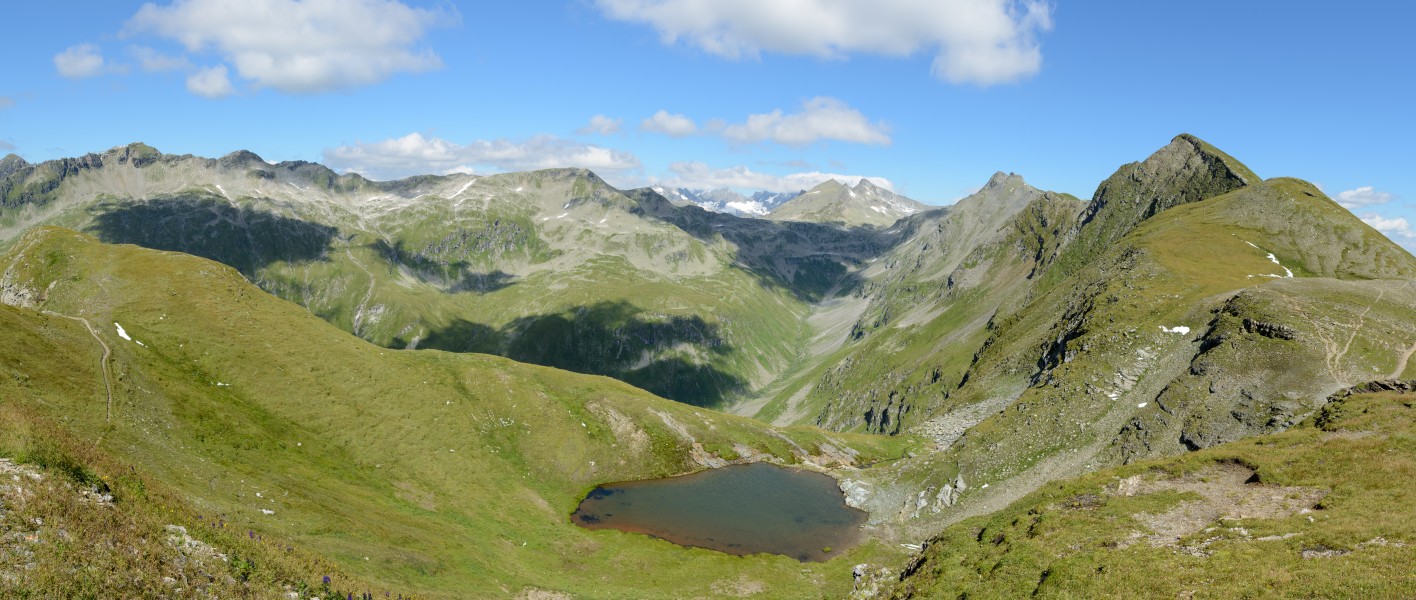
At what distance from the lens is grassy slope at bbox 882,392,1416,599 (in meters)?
32.8

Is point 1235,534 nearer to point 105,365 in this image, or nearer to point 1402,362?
point 1402,362

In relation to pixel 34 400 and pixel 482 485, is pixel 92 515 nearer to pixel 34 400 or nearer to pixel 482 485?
pixel 34 400

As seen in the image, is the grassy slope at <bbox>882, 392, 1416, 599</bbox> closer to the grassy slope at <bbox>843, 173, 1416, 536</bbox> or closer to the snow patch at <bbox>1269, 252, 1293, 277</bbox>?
the grassy slope at <bbox>843, 173, 1416, 536</bbox>

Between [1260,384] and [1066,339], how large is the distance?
4586 cm

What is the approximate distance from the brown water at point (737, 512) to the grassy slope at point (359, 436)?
5009 millimetres

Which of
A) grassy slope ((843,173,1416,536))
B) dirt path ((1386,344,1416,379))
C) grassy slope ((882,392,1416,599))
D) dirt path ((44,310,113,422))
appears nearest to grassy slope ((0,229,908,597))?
dirt path ((44,310,113,422))

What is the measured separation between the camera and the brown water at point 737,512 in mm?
96000

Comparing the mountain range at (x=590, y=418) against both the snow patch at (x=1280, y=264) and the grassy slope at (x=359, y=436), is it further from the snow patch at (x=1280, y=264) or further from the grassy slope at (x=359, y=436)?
the snow patch at (x=1280, y=264)

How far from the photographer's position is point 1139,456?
89188mm

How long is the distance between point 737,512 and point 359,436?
63.7 meters

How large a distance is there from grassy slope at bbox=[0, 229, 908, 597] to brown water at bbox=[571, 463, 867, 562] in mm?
5009

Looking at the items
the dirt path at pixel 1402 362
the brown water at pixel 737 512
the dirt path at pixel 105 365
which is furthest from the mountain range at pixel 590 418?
the brown water at pixel 737 512

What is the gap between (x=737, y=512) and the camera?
108500 millimetres

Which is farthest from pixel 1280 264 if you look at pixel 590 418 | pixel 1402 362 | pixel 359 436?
pixel 359 436
